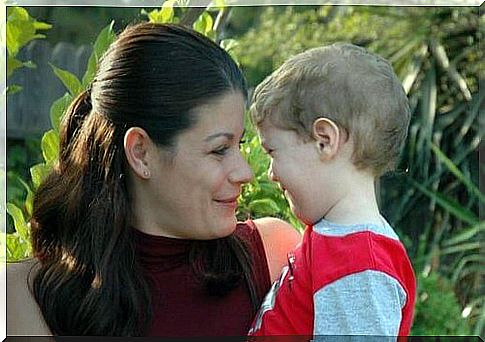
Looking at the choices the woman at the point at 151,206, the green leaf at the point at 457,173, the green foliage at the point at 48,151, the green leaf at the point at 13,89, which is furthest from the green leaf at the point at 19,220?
the green leaf at the point at 457,173

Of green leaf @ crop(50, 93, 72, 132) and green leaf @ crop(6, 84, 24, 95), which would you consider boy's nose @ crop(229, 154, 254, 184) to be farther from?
green leaf @ crop(6, 84, 24, 95)

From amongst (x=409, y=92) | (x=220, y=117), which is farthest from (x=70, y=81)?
(x=409, y=92)

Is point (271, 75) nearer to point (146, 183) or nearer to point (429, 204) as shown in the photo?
point (146, 183)

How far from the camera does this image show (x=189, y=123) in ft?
6.68

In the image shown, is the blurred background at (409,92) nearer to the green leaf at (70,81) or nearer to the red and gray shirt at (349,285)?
the green leaf at (70,81)

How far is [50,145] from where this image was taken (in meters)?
2.28

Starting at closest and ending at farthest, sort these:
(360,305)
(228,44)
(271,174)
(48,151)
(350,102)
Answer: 1. (360,305)
2. (350,102)
3. (271,174)
4. (48,151)
5. (228,44)

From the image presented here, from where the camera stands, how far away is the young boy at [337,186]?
1.94 meters

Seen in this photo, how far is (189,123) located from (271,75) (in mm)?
246

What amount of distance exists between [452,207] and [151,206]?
0.99 m

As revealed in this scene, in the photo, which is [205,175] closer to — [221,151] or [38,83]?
[221,151]

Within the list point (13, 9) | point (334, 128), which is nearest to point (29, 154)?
point (13, 9)

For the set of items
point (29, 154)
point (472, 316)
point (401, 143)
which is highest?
point (401, 143)

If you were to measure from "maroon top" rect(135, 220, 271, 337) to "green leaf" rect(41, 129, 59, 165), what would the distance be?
0.89ft
